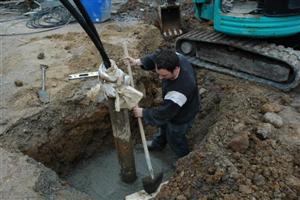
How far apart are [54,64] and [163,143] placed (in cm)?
220

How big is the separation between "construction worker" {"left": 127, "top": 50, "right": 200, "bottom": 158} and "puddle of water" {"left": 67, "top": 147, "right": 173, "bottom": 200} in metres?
0.46

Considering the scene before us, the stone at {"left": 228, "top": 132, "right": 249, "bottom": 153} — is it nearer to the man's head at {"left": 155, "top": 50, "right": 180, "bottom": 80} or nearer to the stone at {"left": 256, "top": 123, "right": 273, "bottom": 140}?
the stone at {"left": 256, "top": 123, "right": 273, "bottom": 140}

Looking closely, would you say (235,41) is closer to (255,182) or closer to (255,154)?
(255,154)

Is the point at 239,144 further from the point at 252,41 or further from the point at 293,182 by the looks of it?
the point at 252,41

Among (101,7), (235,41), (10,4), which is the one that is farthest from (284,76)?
(10,4)

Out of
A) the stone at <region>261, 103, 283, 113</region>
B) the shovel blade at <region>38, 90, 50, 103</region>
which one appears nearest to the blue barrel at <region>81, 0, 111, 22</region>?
the shovel blade at <region>38, 90, 50, 103</region>

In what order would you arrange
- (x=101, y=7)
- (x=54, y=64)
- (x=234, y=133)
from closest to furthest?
(x=234, y=133), (x=54, y=64), (x=101, y=7)

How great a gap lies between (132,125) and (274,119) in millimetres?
2093

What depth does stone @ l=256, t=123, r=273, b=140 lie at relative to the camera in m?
4.08

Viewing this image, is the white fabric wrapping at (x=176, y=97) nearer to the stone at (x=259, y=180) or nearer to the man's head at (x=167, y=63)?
the man's head at (x=167, y=63)

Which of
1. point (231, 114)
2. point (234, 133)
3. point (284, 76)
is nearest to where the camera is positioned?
point (234, 133)

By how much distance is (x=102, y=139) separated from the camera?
5305 mm

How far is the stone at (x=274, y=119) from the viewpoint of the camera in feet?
14.0

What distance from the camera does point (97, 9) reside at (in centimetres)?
747
